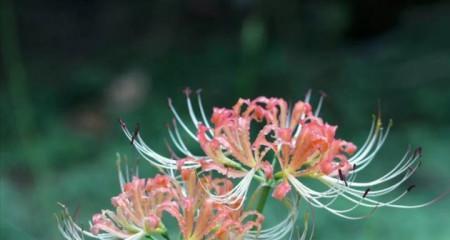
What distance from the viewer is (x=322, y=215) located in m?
4.02

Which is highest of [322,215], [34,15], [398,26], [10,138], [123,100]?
[34,15]

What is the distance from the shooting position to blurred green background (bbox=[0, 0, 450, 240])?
4559 millimetres

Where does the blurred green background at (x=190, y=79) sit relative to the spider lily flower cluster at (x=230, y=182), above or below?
above

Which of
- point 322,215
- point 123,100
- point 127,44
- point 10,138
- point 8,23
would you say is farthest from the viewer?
point 127,44

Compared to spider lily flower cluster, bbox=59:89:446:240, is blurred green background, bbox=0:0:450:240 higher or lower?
higher

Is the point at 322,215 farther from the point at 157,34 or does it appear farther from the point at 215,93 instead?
the point at 157,34

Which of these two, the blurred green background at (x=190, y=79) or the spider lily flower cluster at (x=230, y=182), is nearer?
the spider lily flower cluster at (x=230, y=182)

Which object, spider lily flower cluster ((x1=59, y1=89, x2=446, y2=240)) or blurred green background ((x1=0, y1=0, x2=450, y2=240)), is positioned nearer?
spider lily flower cluster ((x1=59, y1=89, x2=446, y2=240))

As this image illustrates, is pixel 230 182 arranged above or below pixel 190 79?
below

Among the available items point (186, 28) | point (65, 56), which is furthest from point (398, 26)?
point (65, 56)

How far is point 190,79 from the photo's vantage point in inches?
246

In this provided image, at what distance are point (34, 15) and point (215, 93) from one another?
2510 mm

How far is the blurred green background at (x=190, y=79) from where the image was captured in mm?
4559

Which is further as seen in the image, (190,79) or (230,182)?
(190,79)
